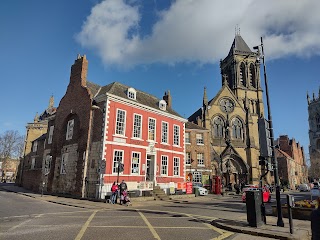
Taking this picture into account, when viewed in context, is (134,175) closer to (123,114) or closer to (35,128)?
(123,114)

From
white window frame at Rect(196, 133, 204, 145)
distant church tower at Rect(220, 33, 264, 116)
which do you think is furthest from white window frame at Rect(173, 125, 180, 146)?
distant church tower at Rect(220, 33, 264, 116)

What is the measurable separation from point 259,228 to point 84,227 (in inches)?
257

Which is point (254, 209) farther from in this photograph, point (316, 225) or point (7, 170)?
point (7, 170)

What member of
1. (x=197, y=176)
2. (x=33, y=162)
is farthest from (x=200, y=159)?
(x=33, y=162)

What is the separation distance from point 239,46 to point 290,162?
32.6 metres

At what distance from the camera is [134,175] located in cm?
2270

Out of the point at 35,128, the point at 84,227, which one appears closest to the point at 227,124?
the point at 35,128

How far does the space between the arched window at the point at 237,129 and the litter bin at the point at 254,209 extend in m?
37.8

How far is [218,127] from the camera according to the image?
4588 centimetres

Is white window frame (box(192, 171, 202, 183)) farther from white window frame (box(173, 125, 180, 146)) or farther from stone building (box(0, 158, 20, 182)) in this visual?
stone building (box(0, 158, 20, 182))

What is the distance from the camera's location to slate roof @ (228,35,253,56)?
58.7 m

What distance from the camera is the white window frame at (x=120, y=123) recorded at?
22.3 meters

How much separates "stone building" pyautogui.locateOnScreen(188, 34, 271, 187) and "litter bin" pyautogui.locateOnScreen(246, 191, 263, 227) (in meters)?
30.5

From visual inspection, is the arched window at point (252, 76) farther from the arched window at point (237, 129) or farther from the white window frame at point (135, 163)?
the white window frame at point (135, 163)
